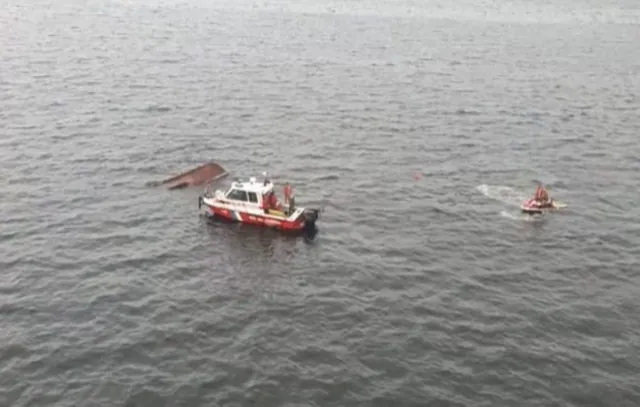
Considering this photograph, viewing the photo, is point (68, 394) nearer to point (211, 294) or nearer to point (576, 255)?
point (211, 294)

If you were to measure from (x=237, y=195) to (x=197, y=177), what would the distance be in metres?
8.10

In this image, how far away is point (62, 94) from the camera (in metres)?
80.6

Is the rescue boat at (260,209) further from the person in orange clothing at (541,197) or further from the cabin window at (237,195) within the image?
the person in orange clothing at (541,197)

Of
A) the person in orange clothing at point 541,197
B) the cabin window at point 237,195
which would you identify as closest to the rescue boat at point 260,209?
the cabin window at point 237,195

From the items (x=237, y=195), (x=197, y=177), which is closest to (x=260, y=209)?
(x=237, y=195)

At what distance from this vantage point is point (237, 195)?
161 ft

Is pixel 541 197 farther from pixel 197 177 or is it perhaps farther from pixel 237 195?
pixel 197 177

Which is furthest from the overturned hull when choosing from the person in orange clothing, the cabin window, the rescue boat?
the person in orange clothing

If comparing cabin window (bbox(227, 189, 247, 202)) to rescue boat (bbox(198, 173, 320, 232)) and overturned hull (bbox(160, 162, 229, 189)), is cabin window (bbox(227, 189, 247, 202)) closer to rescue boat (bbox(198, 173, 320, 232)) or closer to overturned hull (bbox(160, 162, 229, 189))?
rescue boat (bbox(198, 173, 320, 232))

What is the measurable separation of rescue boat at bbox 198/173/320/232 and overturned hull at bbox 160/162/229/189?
597cm

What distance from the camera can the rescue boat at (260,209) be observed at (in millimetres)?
47500

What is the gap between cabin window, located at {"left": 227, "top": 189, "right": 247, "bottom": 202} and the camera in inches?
1921

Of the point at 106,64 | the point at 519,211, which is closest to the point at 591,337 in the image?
the point at 519,211

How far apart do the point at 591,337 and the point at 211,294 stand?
20390 mm
